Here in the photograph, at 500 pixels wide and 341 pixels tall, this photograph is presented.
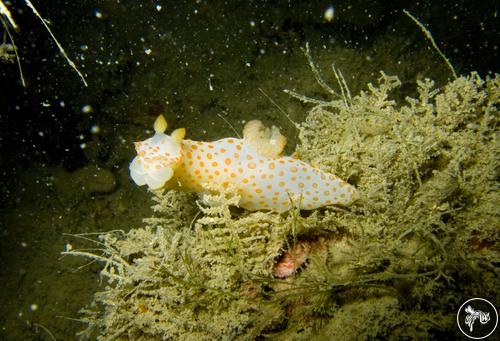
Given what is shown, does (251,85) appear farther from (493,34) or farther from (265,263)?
(493,34)

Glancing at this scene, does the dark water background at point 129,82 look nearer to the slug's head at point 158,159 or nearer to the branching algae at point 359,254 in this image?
the branching algae at point 359,254

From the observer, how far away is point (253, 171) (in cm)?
288

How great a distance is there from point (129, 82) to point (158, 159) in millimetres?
3725

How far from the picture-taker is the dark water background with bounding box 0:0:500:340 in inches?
201

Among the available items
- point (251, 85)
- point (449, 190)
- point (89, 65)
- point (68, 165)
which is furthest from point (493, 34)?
point (68, 165)

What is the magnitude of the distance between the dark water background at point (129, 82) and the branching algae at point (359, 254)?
8.49 ft

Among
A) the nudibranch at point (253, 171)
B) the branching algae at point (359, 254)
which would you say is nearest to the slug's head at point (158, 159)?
the nudibranch at point (253, 171)

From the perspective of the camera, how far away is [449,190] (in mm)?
2371
